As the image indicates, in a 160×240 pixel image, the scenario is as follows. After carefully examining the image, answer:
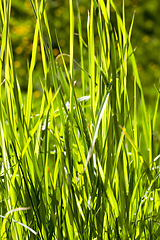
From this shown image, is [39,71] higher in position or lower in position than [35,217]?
lower

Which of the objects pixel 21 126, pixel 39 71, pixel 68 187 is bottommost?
pixel 39 71

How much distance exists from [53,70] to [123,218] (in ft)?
1.15

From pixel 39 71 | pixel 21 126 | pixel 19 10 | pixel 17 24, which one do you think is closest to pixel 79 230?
pixel 21 126

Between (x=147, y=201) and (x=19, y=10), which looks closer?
(x=147, y=201)

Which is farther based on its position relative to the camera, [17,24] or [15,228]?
[17,24]

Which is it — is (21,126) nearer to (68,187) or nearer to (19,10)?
(68,187)

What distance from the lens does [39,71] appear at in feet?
12.4

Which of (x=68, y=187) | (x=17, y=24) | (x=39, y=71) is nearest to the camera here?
(x=68, y=187)

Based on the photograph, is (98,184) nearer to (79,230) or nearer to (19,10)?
(79,230)

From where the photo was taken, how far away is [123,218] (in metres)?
0.63

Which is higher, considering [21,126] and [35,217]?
[21,126]

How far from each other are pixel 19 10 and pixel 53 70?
420 centimetres

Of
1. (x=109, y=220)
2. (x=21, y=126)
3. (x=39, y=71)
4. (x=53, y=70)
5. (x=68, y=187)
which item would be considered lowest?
(x=39, y=71)

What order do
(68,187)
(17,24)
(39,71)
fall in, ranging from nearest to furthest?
(68,187) → (39,71) → (17,24)
